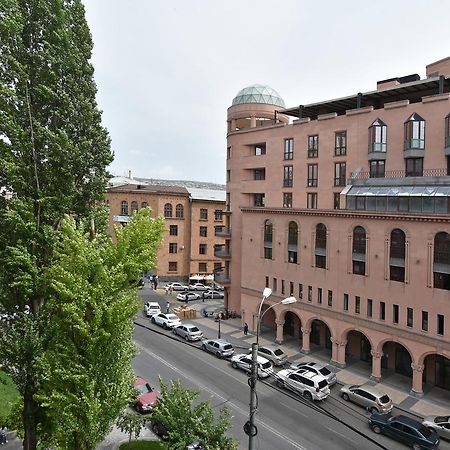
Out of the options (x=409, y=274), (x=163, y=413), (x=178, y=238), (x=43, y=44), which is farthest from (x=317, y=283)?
(x=178, y=238)

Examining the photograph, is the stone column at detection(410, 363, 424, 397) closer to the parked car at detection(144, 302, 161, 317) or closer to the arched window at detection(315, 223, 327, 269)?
the arched window at detection(315, 223, 327, 269)

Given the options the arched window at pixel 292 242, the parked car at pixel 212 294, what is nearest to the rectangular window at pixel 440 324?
the arched window at pixel 292 242

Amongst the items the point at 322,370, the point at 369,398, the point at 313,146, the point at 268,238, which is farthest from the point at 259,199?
the point at 369,398

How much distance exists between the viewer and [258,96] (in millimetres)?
49875

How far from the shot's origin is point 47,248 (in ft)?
50.2

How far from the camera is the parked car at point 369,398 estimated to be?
26.2m

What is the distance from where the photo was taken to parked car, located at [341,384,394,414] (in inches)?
1030

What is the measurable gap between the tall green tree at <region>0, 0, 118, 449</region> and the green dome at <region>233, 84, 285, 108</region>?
117 ft

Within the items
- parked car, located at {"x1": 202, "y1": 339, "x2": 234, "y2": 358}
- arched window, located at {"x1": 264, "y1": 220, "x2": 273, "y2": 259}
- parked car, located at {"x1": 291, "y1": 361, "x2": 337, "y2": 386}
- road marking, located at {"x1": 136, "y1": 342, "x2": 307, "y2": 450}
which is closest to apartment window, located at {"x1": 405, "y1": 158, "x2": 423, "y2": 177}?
arched window, located at {"x1": 264, "y1": 220, "x2": 273, "y2": 259}

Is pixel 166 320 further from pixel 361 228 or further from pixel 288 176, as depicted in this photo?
pixel 361 228

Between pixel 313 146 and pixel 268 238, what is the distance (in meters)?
10.7

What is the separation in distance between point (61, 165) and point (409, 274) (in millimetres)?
25798

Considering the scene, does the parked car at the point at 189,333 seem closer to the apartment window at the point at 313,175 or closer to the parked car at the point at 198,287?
the apartment window at the point at 313,175

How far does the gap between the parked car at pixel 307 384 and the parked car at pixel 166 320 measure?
1684 centimetres
